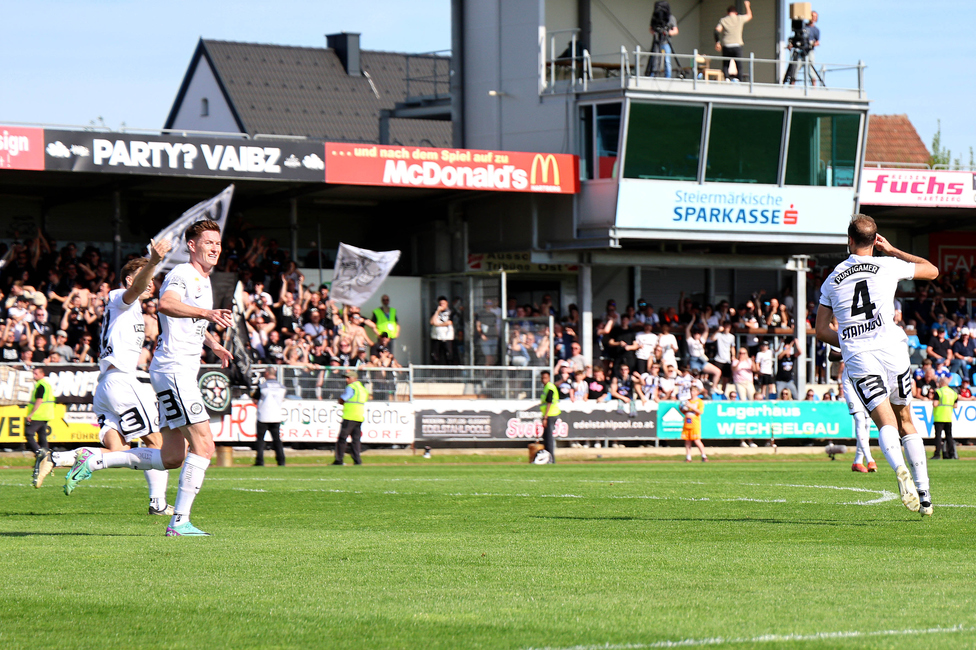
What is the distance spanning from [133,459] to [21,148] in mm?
21643

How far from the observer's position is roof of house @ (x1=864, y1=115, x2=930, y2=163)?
5747 cm

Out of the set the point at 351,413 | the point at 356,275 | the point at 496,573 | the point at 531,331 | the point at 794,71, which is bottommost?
the point at 351,413

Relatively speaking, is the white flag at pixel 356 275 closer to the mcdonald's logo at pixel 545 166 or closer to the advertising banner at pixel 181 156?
the advertising banner at pixel 181 156

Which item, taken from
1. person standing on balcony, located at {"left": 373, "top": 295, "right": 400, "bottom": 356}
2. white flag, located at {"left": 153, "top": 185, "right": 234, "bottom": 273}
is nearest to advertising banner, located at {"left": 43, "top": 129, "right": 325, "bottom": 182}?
white flag, located at {"left": 153, "top": 185, "right": 234, "bottom": 273}

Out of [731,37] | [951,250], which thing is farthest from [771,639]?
[951,250]

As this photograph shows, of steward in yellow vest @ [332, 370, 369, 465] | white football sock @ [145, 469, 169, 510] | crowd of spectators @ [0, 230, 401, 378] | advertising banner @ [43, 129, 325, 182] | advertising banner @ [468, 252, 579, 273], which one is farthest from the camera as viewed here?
advertising banner @ [468, 252, 579, 273]

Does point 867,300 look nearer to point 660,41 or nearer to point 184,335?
point 184,335

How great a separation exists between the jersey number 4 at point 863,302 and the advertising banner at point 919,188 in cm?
2954

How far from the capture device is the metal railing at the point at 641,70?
3528 centimetres

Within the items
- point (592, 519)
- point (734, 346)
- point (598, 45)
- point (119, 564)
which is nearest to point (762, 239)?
point (734, 346)

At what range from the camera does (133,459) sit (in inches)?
407

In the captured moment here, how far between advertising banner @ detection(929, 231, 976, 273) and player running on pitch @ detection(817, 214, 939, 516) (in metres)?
37.0

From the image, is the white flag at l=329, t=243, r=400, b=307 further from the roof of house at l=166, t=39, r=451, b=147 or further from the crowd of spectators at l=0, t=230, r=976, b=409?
the roof of house at l=166, t=39, r=451, b=147

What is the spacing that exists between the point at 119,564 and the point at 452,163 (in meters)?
27.0
